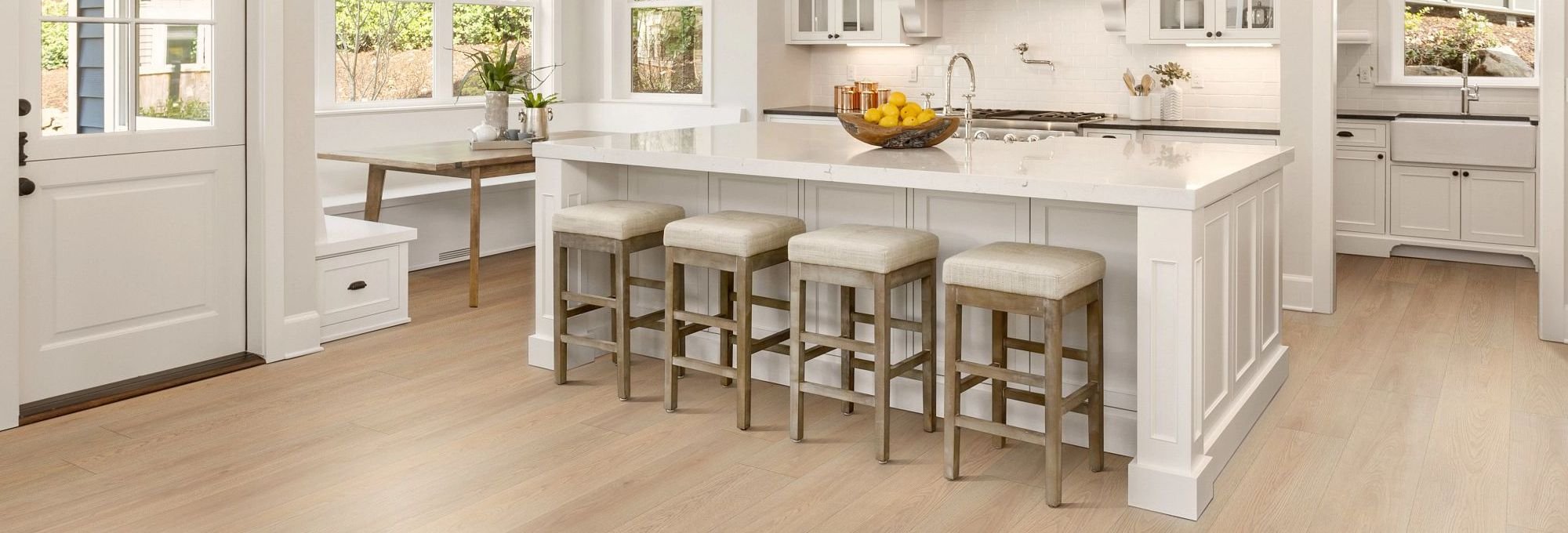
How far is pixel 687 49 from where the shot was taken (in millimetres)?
7836

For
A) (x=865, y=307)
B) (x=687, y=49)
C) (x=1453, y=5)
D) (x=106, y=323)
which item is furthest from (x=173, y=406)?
(x=1453, y=5)

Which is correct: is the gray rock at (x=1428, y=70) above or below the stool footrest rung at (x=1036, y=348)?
above

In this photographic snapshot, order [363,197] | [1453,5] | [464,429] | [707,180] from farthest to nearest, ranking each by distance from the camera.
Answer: [1453,5] → [363,197] → [707,180] → [464,429]

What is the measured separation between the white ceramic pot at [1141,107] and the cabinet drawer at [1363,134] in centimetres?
107

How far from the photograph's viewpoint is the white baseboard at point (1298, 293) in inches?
217

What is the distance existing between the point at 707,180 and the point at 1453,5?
5135 mm

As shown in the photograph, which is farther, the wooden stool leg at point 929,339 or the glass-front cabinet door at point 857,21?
the glass-front cabinet door at point 857,21

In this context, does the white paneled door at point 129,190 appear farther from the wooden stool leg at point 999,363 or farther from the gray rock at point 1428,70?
the gray rock at point 1428,70

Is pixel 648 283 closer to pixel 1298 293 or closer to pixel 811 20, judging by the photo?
Result: pixel 1298 293

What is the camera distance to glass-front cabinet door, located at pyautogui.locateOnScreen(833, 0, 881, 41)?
7387mm

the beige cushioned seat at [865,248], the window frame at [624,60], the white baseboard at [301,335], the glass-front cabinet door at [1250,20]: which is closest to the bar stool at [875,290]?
the beige cushioned seat at [865,248]

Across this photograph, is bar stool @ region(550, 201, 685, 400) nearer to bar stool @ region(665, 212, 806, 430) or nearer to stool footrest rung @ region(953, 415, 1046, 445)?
bar stool @ region(665, 212, 806, 430)

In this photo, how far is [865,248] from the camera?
3.35 m

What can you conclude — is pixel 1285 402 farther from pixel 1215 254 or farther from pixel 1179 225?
pixel 1179 225
